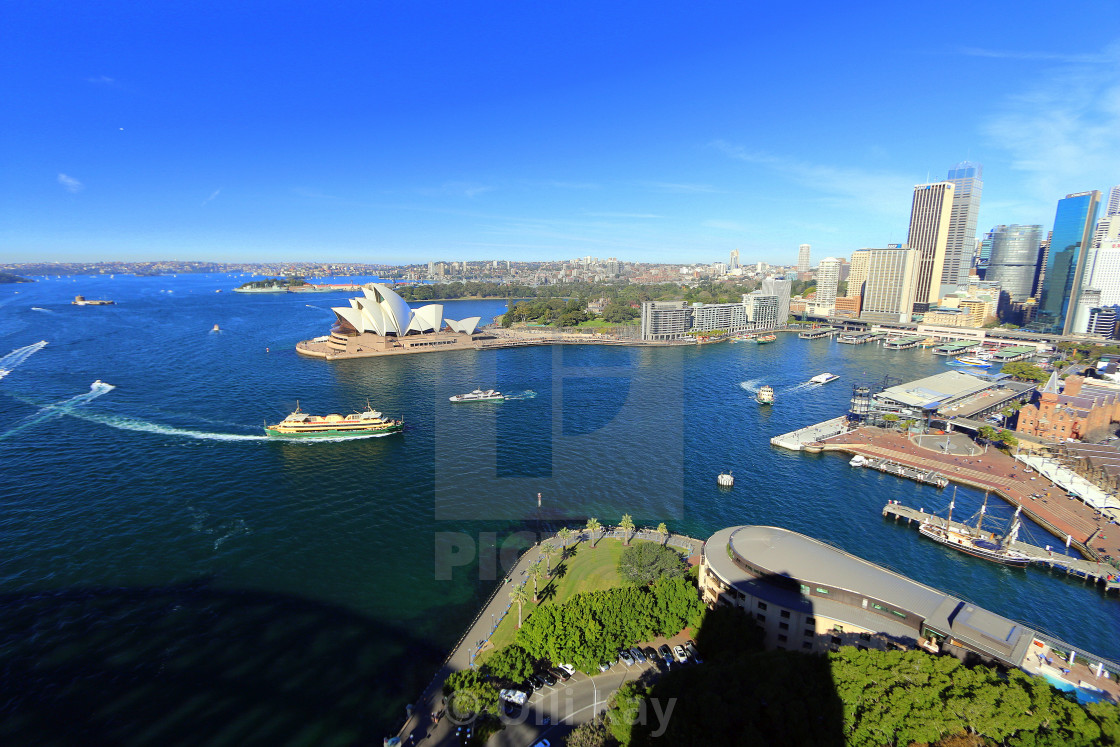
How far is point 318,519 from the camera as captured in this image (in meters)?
20.8

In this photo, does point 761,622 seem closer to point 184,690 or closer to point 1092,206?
point 184,690

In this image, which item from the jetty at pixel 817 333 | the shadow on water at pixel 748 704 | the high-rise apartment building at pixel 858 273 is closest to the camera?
the shadow on water at pixel 748 704

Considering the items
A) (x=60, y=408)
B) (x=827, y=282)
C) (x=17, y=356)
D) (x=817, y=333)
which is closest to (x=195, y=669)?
(x=60, y=408)

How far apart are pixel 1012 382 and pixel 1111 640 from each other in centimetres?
4059

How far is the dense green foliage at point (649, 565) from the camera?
1584 centimetres

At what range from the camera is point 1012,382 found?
46.8m

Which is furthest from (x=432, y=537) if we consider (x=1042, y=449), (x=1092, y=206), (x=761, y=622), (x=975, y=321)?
(x=1092, y=206)

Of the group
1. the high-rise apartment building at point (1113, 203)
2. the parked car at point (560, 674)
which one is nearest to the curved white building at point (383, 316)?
the parked car at point (560, 674)

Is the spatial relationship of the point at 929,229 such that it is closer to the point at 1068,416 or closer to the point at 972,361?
the point at 972,361

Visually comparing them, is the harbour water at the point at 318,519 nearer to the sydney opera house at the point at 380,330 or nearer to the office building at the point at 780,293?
the sydney opera house at the point at 380,330

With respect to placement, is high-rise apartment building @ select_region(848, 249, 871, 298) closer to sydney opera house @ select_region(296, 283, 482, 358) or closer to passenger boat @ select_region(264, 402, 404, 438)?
sydney opera house @ select_region(296, 283, 482, 358)

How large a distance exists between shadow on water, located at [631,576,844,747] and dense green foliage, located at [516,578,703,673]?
7.80ft

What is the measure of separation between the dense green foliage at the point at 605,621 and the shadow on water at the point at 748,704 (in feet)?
7.80

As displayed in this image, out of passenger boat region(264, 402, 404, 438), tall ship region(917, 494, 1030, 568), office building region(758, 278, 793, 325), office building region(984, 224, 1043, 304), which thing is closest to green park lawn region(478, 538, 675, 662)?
tall ship region(917, 494, 1030, 568)
